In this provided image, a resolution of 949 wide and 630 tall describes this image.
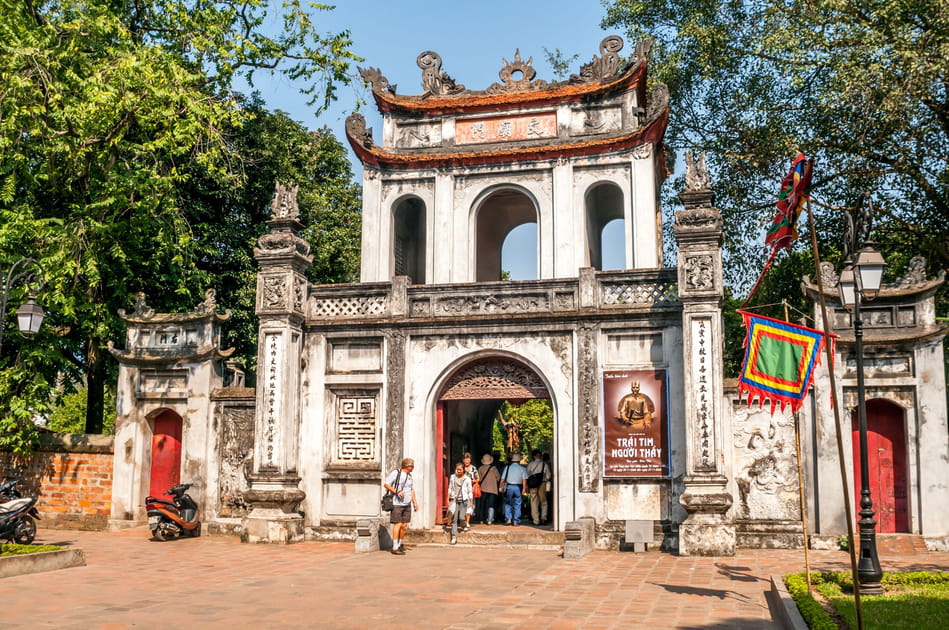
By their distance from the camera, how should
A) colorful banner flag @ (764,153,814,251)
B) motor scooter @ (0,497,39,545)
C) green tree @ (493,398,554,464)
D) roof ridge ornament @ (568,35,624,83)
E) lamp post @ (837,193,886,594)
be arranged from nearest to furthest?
colorful banner flag @ (764,153,814,251) → lamp post @ (837,193,886,594) → motor scooter @ (0,497,39,545) → roof ridge ornament @ (568,35,624,83) → green tree @ (493,398,554,464)

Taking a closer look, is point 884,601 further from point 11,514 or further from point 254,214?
point 254,214

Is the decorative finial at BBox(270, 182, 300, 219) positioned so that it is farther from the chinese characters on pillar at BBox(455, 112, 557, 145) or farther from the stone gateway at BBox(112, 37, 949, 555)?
the chinese characters on pillar at BBox(455, 112, 557, 145)

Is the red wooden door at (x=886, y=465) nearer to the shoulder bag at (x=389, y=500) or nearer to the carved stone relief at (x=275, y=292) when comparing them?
the shoulder bag at (x=389, y=500)

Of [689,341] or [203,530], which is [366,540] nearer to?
[203,530]

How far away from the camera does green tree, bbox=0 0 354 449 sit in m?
15.6

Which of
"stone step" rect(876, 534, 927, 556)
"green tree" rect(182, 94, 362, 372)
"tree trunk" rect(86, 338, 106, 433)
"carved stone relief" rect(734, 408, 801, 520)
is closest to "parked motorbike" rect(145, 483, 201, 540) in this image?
"tree trunk" rect(86, 338, 106, 433)

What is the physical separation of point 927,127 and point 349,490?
14.5 meters

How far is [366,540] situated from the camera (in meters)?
13.6

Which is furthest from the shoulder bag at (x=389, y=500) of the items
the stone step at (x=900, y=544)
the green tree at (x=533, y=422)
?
the green tree at (x=533, y=422)

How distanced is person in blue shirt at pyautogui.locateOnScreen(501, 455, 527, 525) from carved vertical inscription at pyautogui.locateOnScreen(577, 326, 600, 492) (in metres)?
1.66

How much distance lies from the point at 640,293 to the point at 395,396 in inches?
186

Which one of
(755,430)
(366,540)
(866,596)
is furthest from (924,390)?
(366,540)

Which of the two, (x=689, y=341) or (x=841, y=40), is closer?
(x=689, y=341)

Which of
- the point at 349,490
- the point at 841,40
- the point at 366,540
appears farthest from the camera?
the point at 841,40
